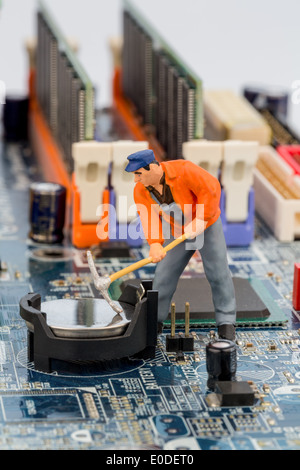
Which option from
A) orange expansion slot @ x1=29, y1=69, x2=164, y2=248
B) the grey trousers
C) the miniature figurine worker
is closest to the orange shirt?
the miniature figurine worker

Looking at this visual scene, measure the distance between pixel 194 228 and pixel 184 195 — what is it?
0.40m

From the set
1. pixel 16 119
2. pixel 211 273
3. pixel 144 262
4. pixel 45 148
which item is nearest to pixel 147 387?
pixel 144 262

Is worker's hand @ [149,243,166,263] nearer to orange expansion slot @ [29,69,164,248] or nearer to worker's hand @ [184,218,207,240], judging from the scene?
worker's hand @ [184,218,207,240]

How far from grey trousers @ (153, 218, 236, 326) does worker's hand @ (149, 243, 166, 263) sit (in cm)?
59

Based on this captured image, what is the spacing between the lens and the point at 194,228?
1474 centimetres

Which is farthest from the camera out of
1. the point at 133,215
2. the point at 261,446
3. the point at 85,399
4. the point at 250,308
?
the point at 133,215

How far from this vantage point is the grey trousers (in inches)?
597

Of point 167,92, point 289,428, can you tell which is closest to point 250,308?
point 289,428

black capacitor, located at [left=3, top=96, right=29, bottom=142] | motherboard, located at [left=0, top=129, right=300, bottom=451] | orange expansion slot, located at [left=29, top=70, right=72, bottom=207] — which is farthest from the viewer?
black capacitor, located at [left=3, top=96, right=29, bottom=142]

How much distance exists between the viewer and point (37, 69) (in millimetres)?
25062

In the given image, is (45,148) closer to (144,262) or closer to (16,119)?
(16,119)

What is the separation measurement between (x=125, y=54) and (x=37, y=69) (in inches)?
66.0

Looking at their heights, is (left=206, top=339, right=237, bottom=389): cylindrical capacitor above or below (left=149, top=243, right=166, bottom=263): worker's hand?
below

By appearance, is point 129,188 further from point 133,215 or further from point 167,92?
point 167,92
